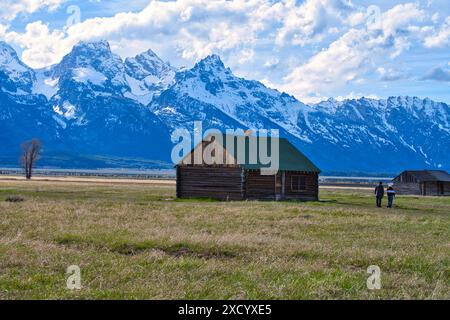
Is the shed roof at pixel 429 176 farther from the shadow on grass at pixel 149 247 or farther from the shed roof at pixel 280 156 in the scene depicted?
the shadow on grass at pixel 149 247

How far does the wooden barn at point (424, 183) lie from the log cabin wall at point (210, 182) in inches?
1861

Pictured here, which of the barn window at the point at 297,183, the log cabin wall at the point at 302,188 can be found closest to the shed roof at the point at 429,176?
the log cabin wall at the point at 302,188

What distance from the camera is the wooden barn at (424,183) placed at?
96375 mm

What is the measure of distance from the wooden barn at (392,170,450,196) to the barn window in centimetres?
4093

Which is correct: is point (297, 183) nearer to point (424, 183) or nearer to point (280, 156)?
point (280, 156)

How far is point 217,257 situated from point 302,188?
45.8m

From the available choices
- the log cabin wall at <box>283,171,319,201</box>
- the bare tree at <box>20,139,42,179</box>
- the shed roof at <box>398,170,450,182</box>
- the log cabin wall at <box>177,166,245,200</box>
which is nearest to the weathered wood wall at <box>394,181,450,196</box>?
the shed roof at <box>398,170,450,182</box>

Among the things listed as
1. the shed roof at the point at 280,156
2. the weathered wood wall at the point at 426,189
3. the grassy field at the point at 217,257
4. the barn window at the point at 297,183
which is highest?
the shed roof at the point at 280,156

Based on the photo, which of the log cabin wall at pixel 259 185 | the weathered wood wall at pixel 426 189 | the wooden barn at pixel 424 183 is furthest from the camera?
the weathered wood wall at pixel 426 189

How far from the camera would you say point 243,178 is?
60.4 meters

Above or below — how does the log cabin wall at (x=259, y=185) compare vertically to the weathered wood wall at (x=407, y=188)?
above

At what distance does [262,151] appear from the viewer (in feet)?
205
